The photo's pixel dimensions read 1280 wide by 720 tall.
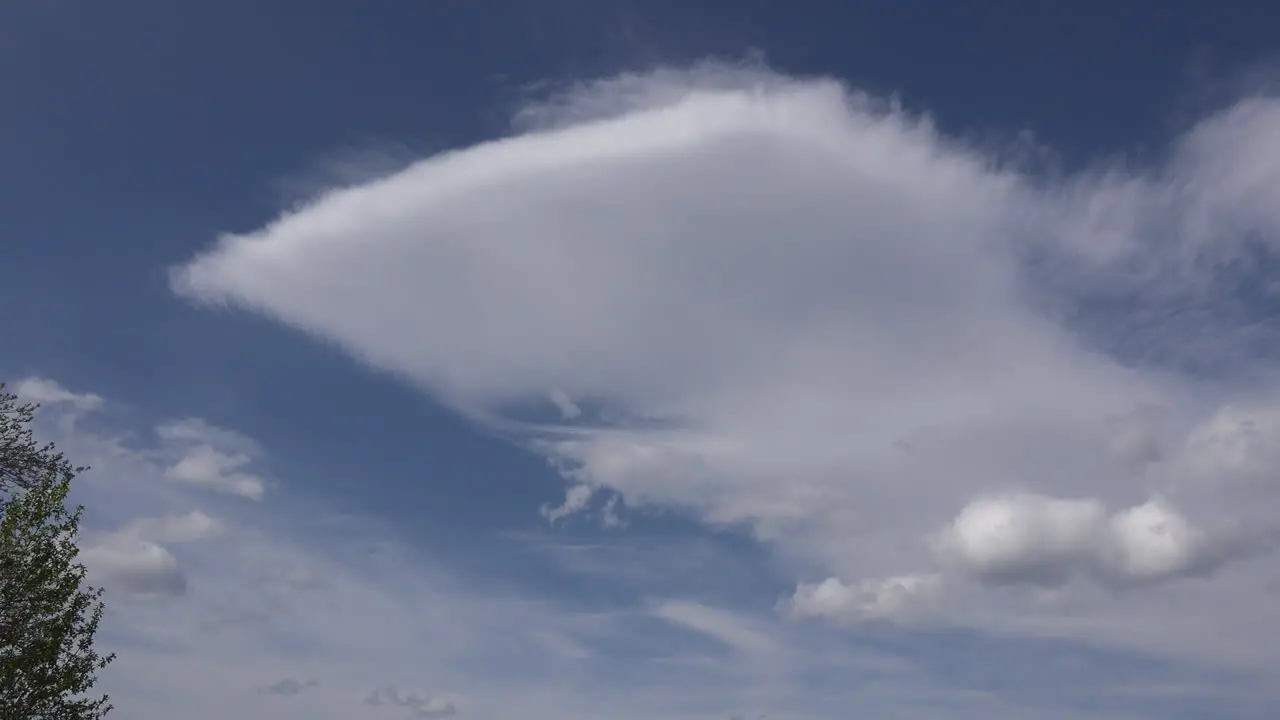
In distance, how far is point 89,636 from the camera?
7281cm

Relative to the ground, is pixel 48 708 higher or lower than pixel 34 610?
lower

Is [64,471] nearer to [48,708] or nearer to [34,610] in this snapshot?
[34,610]

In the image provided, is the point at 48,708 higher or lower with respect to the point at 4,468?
lower

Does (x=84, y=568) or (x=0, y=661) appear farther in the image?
(x=84, y=568)

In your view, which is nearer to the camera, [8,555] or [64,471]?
[8,555]

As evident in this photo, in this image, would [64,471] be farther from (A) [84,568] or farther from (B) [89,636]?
(B) [89,636]

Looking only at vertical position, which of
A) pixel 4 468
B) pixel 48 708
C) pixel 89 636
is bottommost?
pixel 48 708

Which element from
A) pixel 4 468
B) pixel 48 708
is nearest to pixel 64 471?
pixel 4 468

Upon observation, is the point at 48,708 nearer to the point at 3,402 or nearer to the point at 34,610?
the point at 34,610

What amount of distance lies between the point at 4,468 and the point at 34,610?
30.0 feet

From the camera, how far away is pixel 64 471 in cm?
7338

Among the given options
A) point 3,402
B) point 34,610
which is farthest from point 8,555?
point 3,402

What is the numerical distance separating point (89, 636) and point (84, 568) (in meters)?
4.49

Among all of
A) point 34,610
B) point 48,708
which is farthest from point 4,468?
point 48,708
